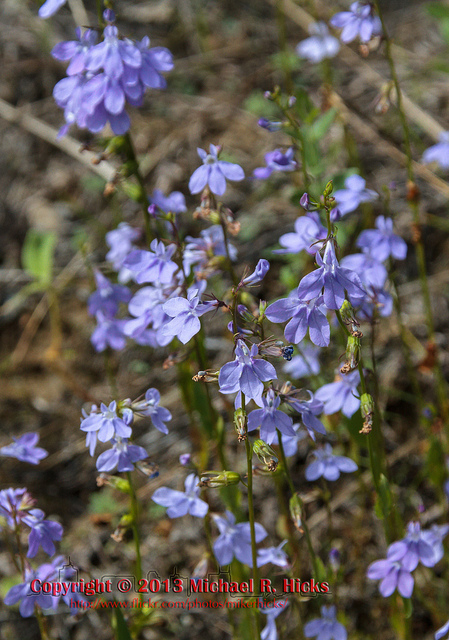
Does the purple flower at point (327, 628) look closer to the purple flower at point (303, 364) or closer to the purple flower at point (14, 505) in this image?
the purple flower at point (303, 364)

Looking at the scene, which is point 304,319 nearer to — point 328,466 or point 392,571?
point 328,466

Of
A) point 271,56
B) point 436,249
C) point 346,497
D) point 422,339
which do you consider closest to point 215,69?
point 271,56

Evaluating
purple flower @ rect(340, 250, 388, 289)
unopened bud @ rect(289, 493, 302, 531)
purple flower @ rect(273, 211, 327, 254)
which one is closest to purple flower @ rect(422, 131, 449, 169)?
purple flower @ rect(340, 250, 388, 289)

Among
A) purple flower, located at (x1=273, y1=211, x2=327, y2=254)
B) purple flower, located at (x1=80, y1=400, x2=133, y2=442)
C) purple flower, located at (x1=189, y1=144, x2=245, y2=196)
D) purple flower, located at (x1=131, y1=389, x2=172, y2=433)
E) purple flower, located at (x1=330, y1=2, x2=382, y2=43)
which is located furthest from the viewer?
purple flower, located at (x1=330, y1=2, x2=382, y2=43)

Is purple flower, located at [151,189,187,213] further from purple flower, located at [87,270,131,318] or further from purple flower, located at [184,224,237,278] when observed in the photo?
purple flower, located at [87,270,131,318]

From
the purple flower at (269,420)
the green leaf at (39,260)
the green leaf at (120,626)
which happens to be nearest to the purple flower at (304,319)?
the purple flower at (269,420)

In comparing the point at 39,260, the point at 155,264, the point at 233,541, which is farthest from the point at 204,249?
the point at 39,260

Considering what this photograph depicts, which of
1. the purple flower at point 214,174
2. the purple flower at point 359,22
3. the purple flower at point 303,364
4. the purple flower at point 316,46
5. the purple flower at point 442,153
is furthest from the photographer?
the purple flower at point 316,46
